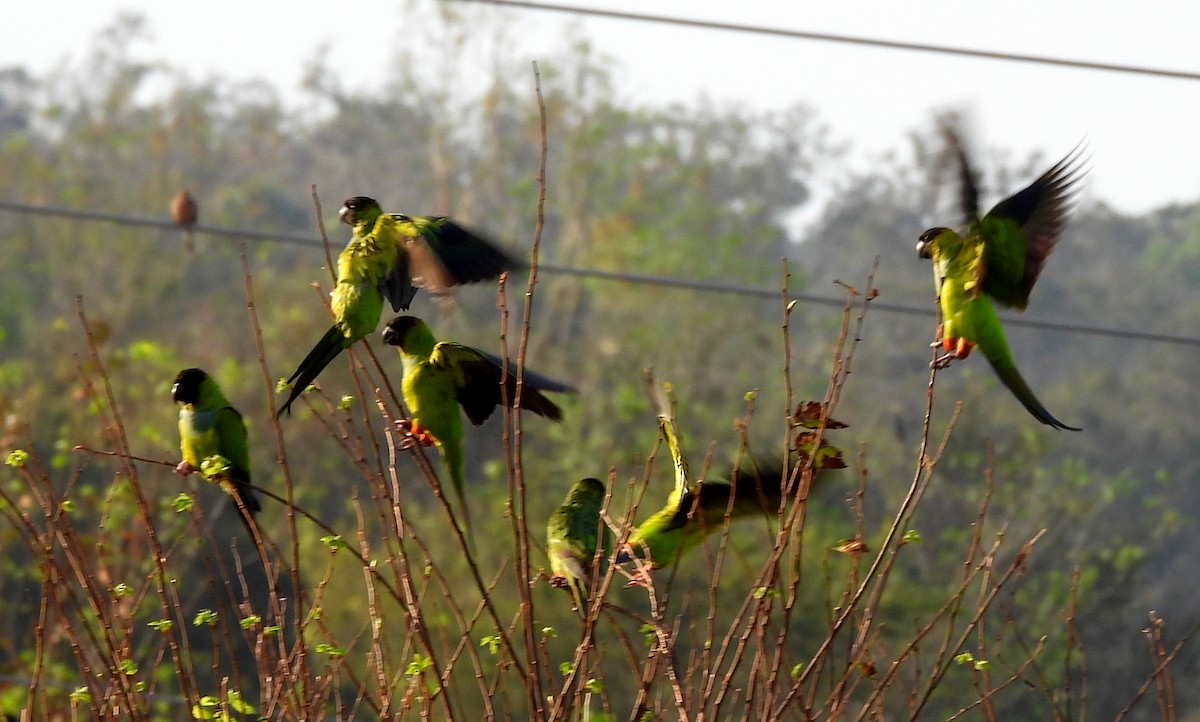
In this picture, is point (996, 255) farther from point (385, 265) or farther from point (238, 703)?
point (238, 703)

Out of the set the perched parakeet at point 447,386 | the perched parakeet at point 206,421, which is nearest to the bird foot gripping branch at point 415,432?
the perched parakeet at point 447,386

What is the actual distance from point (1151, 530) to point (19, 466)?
2134 centimetres

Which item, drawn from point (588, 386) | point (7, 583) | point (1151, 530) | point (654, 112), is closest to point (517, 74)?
point (654, 112)

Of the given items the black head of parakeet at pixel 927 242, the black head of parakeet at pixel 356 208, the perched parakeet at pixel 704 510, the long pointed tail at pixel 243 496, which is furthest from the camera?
the black head of parakeet at pixel 927 242

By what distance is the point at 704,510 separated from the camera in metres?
3.75

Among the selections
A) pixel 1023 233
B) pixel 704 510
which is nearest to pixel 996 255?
pixel 1023 233

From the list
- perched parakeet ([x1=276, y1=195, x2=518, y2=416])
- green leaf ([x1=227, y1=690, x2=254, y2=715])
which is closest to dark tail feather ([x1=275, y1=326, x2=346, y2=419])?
perched parakeet ([x1=276, y1=195, x2=518, y2=416])

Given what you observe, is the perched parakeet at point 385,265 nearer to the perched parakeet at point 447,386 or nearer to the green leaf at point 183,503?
the perched parakeet at point 447,386

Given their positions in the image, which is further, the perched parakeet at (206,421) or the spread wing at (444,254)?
the perched parakeet at (206,421)

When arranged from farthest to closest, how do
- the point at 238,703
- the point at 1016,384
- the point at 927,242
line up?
the point at 1016,384 → the point at 927,242 → the point at 238,703

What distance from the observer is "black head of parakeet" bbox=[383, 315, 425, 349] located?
416 centimetres

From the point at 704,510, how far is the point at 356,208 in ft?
4.10

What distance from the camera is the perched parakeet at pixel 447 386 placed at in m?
4.02

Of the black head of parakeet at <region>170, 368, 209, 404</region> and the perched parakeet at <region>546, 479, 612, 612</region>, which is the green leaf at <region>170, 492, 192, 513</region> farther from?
the black head of parakeet at <region>170, 368, 209, 404</region>
